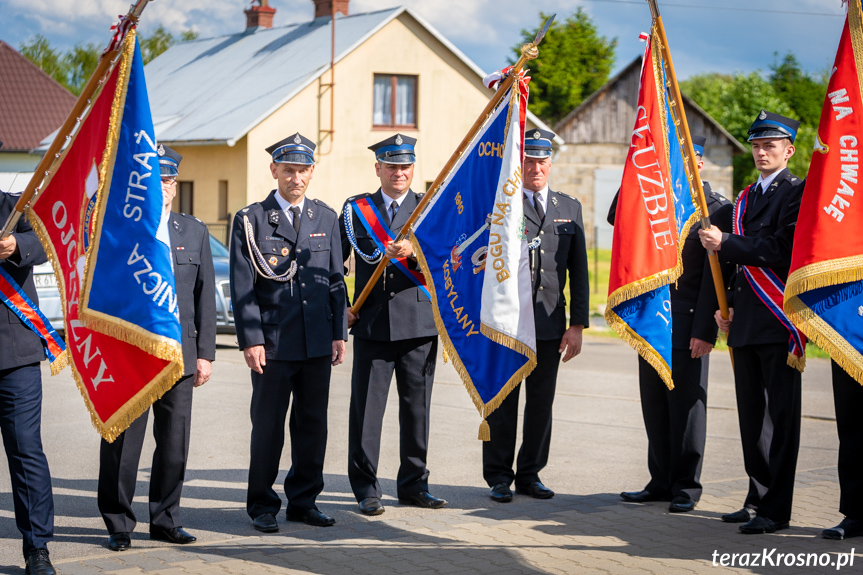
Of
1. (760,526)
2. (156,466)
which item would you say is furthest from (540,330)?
(156,466)

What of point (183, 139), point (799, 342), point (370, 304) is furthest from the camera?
point (183, 139)

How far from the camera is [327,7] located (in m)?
32.0

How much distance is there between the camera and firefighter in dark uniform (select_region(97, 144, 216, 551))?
5.53 metres

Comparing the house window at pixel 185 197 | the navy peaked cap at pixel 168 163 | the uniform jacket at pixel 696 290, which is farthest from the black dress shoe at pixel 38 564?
the house window at pixel 185 197

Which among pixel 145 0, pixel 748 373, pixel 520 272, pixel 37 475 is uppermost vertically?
pixel 145 0

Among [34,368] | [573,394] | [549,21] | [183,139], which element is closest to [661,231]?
[549,21]

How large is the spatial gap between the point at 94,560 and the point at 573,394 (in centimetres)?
691

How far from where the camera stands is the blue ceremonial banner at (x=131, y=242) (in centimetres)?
496

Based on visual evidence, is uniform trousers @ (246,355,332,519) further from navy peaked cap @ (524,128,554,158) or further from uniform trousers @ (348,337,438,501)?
navy peaked cap @ (524,128,554,158)

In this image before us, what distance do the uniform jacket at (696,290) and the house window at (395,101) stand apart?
22470 mm

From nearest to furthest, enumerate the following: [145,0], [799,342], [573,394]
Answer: [145,0], [799,342], [573,394]

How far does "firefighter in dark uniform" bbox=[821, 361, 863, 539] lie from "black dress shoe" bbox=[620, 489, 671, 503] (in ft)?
3.95

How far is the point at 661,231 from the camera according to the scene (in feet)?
19.9

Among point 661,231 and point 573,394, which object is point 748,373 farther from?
point 573,394
